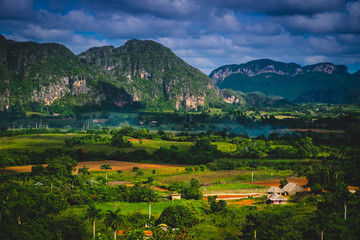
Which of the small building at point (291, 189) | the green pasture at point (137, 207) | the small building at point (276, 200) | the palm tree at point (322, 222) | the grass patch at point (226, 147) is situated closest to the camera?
the palm tree at point (322, 222)

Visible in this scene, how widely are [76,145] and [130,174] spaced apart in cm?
3224

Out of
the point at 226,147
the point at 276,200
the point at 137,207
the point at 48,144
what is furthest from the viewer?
the point at 226,147

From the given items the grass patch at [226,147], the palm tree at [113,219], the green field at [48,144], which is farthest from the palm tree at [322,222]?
the green field at [48,144]

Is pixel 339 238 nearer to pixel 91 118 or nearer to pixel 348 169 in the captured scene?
pixel 348 169

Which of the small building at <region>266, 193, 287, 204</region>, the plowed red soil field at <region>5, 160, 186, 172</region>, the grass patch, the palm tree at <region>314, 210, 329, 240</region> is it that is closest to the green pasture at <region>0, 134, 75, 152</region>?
the plowed red soil field at <region>5, 160, 186, 172</region>

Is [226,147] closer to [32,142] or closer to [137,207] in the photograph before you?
[32,142]

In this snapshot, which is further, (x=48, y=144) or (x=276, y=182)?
(x=48, y=144)

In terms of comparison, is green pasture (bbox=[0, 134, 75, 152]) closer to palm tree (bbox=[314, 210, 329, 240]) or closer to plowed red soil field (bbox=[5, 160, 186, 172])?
plowed red soil field (bbox=[5, 160, 186, 172])

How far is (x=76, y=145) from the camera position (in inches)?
3787

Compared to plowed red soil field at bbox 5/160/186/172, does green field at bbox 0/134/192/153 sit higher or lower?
Result: higher

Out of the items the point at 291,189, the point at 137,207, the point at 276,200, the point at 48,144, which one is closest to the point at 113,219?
the point at 137,207

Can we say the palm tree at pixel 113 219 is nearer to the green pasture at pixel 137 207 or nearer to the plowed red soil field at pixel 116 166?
the green pasture at pixel 137 207

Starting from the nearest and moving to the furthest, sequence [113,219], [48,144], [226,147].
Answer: [113,219] → [48,144] → [226,147]

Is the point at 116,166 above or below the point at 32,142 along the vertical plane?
below
